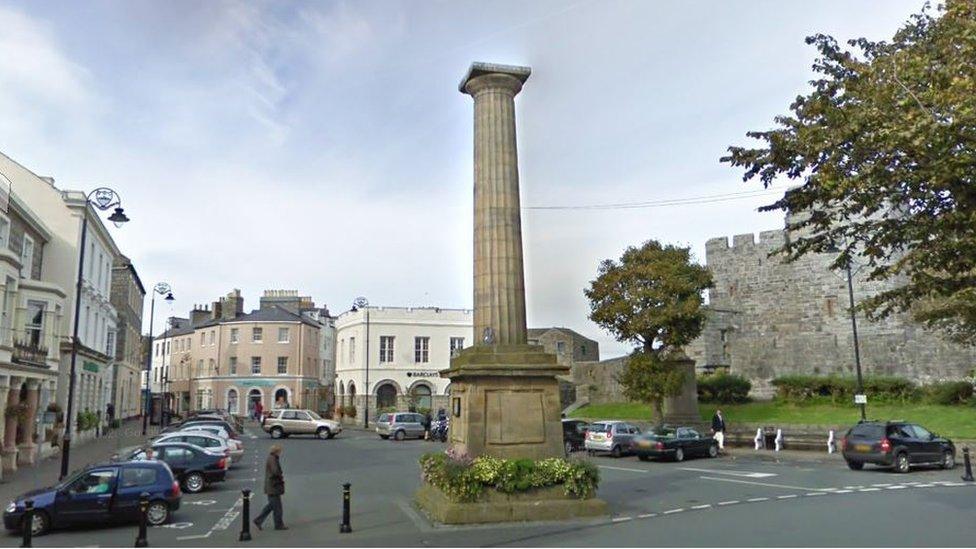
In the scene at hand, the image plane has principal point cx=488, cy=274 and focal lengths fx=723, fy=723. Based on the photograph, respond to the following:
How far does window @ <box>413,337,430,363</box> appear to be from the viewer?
56.2 m

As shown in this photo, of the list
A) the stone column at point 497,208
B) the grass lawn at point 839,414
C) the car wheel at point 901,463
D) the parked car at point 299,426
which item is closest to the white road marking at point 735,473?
the car wheel at point 901,463

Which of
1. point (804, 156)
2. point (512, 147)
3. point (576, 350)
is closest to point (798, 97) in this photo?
point (804, 156)

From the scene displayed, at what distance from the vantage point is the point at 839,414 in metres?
33.2

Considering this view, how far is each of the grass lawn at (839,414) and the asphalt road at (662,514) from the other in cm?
818

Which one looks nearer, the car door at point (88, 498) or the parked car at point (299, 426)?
the car door at point (88, 498)

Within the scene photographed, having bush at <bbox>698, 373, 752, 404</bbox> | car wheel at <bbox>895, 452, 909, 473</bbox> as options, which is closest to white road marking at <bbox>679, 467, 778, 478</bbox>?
car wheel at <bbox>895, 452, 909, 473</bbox>

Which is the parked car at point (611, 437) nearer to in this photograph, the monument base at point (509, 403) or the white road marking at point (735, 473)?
the white road marking at point (735, 473)

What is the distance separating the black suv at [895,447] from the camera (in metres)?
21.2

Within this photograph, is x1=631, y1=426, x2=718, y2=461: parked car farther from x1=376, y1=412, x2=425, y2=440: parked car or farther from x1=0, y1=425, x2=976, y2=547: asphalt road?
x1=376, y1=412, x2=425, y2=440: parked car

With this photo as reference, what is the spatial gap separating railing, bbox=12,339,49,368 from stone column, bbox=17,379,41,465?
74cm

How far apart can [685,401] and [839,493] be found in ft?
56.7

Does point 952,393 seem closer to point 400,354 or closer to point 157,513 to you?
point 157,513

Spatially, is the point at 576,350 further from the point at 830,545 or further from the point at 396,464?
Answer: the point at 830,545

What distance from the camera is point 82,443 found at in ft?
113
